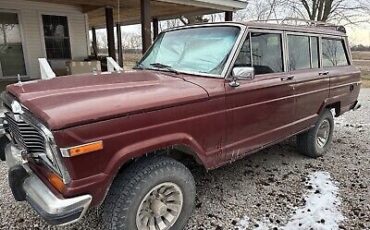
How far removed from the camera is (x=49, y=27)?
11.6 m

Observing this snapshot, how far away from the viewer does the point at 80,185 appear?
7.15ft

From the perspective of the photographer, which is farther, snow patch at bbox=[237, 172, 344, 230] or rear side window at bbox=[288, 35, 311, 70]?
rear side window at bbox=[288, 35, 311, 70]

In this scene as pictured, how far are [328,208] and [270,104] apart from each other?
4.35 ft

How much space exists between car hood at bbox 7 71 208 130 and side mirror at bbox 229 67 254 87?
1.32 feet

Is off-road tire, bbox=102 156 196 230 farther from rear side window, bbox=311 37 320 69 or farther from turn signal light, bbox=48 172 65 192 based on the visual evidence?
rear side window, bbox=311 37 320 69

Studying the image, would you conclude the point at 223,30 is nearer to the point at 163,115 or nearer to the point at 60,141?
the point at 163,115

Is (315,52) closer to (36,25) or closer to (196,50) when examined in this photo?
(196,50)

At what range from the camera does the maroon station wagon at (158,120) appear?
217 centimetres

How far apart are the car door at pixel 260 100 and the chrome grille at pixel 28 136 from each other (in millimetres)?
1731

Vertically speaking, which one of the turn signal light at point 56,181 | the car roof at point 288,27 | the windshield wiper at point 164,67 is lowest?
the turn signal light at point 56,181

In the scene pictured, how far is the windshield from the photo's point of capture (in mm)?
3285

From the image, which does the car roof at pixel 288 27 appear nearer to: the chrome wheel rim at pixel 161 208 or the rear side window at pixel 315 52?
the rear side window at pixel 315 52

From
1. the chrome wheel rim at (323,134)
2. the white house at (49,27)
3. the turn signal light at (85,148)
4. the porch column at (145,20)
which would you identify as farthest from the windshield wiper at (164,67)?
the white house at (49,27)

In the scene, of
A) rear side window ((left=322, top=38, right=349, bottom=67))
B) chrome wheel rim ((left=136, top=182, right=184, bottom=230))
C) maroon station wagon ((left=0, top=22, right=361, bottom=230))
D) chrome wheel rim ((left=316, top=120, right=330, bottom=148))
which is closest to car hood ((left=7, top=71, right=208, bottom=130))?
maroon station wagon ((left=0, top=22, right=361, bottom=230))
